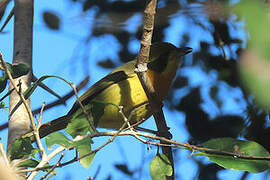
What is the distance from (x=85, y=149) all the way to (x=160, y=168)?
55cm

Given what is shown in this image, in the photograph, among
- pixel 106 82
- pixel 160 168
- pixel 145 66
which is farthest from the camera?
pixel 106 82

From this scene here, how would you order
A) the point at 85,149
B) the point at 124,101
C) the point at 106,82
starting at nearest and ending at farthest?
the point at 85,149, the point at 124,101, the point at 106,82

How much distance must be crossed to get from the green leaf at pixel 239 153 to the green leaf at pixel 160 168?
0.86 feet

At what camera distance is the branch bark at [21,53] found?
2801 mm

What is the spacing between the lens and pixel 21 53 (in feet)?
10.5

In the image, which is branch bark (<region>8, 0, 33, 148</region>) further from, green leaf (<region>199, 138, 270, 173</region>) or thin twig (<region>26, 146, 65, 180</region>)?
green leaf (<region>199, 138, 270, 173</region>)

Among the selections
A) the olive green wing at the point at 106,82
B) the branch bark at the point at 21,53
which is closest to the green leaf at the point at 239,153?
the branch bark at the point at 21,53

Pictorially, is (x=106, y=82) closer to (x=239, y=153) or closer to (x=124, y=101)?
(x=124, y=101)

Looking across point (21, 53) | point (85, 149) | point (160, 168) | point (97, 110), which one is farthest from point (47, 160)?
point (21, 53)

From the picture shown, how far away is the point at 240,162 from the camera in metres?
1.96

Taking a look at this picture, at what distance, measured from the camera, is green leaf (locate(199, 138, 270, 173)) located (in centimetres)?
192

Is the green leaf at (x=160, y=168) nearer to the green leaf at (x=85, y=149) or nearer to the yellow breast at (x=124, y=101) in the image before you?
the green leaf at (x=85, y=149)

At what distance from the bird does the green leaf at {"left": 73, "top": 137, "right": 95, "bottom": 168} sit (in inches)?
60.5

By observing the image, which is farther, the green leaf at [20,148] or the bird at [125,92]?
the bird at [125,92]
